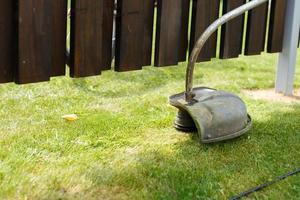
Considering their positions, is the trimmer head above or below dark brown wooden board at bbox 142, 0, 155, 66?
below

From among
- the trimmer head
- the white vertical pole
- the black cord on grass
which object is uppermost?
the white vertical pole

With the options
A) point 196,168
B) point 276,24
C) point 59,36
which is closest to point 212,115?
point 196,168

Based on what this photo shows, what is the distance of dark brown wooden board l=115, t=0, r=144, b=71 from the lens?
3.25 m

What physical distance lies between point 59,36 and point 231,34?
145 cm

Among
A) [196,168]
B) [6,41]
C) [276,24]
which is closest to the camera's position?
[6,41]

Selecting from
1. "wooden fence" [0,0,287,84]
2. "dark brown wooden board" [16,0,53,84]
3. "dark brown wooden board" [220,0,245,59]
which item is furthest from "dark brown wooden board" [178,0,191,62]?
"dark brown wooden board" [16,0,53,84]

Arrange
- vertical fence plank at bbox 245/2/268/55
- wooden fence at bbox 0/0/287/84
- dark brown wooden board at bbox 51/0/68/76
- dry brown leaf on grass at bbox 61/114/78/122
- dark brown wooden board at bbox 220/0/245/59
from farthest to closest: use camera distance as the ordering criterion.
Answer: vertical fence plank at bbox 245/2/268/55 < dark brown wooden board at bbox 220/0/245/59 < dry brown leaf on grass at bbox 61/114/78/122 < dark brown wooden board at bbox 51/0/68/76 < wooden fence at bbox 0/0/287/84

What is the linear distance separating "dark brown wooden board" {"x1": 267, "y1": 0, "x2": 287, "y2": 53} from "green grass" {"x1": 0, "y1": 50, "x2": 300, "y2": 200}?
1.51 feet

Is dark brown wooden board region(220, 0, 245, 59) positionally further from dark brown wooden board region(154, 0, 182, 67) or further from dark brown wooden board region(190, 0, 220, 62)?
dark brown wooden board region(154, 0, 182, 67)

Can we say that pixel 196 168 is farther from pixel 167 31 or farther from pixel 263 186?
pixel 167 31

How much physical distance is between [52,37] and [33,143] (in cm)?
62

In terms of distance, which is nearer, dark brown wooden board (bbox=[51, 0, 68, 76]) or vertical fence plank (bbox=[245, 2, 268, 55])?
dark brown wooden board (bbox=[51, 0, 68, 76])

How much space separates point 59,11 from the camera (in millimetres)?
2939

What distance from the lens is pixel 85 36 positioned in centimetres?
308
